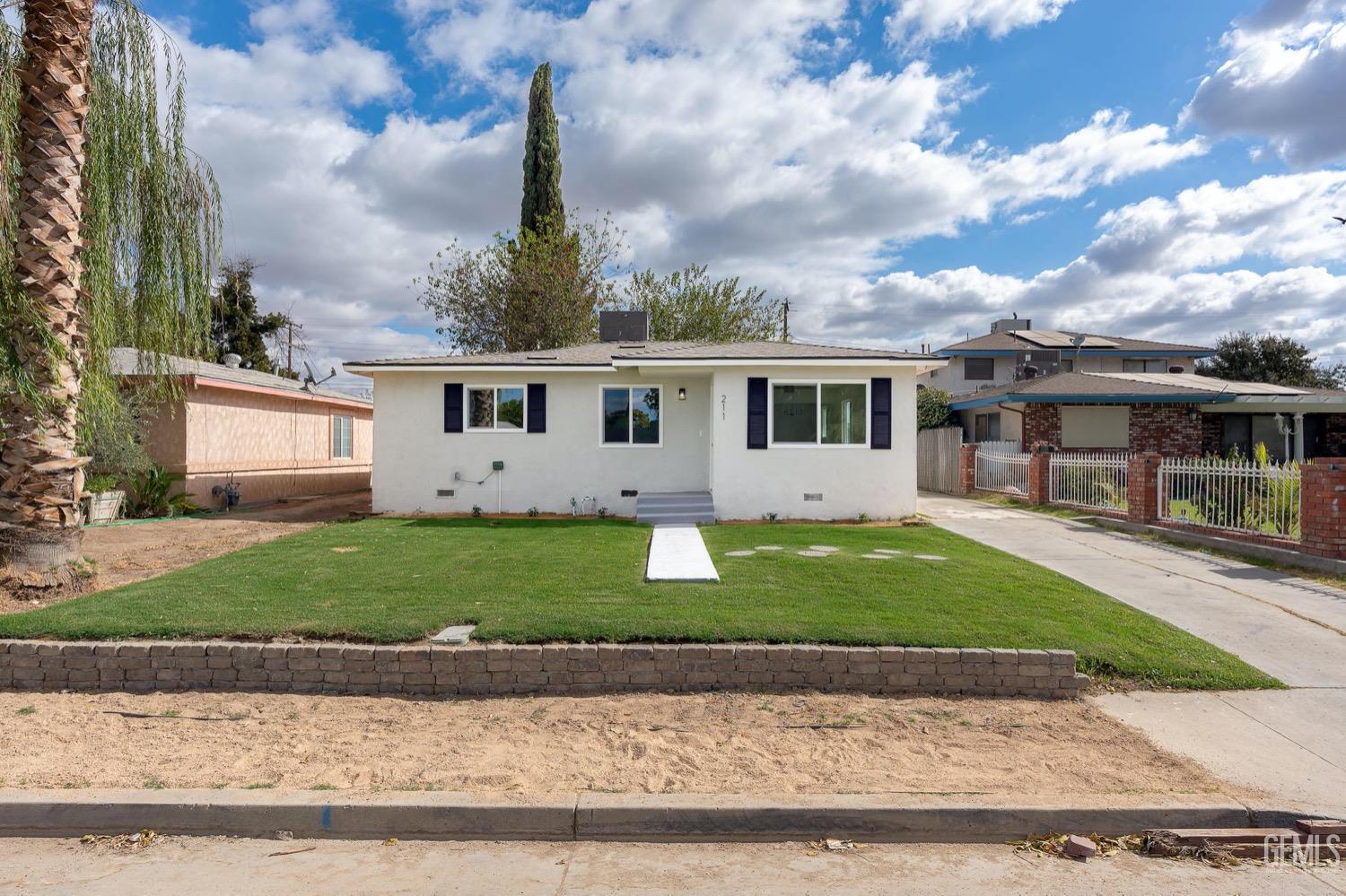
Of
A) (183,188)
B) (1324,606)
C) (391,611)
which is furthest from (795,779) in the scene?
(183,188)

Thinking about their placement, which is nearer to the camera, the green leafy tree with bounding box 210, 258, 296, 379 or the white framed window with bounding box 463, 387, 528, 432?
the white framed window with bounding box 463, 387, 528, 432

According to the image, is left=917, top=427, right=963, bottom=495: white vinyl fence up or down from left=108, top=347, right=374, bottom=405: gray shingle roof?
down

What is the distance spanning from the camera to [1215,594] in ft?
26.3

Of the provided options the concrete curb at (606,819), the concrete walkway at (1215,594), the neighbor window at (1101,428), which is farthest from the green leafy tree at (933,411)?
the concrete curb at (606,819)

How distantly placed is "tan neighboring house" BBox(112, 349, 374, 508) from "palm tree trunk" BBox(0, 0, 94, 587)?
5554 millimetres

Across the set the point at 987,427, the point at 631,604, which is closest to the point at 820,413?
the point at 631,604

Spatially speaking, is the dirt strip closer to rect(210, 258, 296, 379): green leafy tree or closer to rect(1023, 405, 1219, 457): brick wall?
rect(1023, 405, 1219, 457): brick wall

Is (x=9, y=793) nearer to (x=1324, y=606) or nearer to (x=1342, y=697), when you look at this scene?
(x=1342, y=697)

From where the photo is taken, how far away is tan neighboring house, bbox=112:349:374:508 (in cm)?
1534

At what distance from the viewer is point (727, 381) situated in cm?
1339

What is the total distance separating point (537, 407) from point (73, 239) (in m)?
7.97

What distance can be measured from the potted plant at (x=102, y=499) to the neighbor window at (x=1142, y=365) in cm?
3466

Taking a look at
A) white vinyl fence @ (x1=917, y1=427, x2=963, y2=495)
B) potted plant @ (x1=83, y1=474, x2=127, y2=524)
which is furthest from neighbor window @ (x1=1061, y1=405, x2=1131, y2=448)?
potted plant @ (x1=83, y1=474, x2=127, y2=524)

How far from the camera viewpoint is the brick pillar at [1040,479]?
1634 cm
